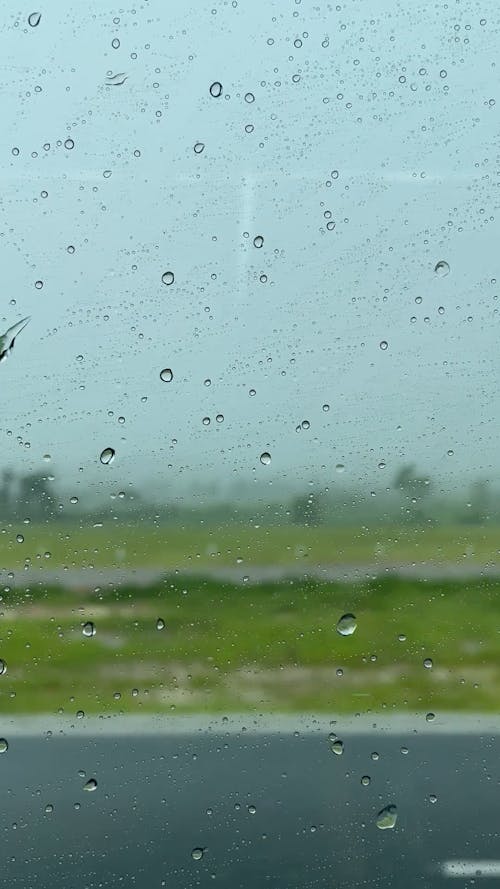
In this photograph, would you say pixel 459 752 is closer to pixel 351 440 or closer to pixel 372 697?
pixel 372 697

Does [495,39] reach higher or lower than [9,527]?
higher

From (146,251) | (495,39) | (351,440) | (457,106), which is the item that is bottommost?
(351,440)

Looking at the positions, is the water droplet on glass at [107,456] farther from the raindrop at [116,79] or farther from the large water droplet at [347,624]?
the raindrop at [116,79]

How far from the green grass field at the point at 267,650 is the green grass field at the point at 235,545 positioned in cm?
6

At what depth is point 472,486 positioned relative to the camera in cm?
127

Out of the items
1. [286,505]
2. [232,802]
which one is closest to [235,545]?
[286,505]

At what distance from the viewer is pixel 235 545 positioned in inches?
49.5

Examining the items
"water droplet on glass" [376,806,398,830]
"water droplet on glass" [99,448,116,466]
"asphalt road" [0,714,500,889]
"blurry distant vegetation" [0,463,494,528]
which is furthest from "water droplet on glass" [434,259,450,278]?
"water droplet on glass" [376,806,398,830]

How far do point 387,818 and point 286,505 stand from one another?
0.72 m

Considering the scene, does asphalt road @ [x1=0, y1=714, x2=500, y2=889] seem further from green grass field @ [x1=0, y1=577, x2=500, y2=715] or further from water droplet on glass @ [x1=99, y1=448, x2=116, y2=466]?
water droplet on glass @ [x1=99, y1=448, x2=116, y2=466]

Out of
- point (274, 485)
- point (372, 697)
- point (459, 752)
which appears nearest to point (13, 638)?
point (274, 485)

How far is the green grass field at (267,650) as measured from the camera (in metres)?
1.25

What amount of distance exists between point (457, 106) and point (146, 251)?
697mm

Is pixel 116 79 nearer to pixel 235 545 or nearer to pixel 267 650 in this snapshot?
pixel 235 545
